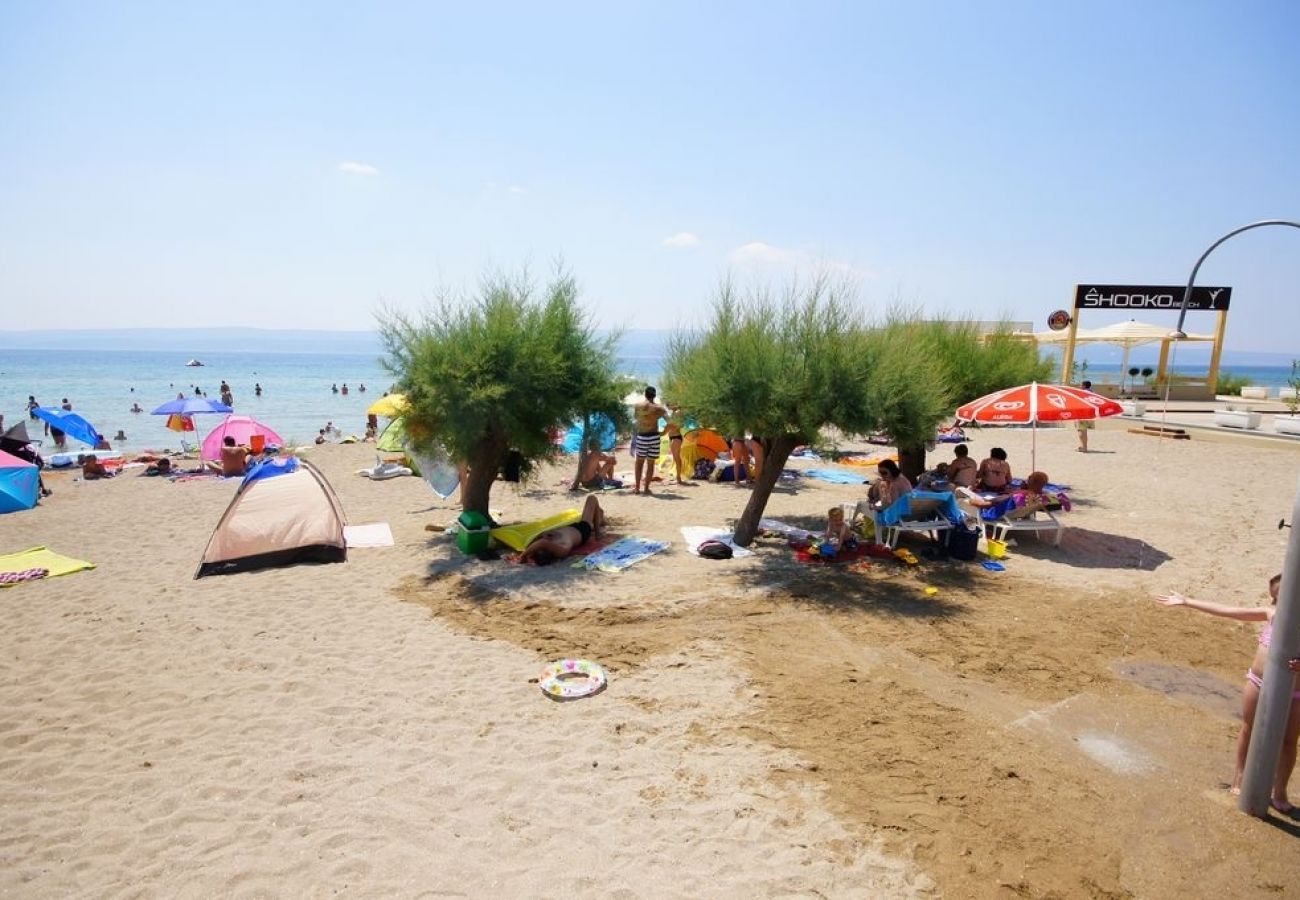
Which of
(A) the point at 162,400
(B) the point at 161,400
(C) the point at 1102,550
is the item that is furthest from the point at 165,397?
(C) the point at 1102,550

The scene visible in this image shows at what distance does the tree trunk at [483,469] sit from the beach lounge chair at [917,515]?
5203 mm

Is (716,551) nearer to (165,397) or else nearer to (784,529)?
(784,529)

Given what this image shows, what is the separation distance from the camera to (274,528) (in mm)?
8648

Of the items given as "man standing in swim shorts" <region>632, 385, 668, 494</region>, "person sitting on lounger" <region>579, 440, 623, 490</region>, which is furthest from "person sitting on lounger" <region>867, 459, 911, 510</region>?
"person sitting on lounger" <region>579, 440, 623, 490</region>

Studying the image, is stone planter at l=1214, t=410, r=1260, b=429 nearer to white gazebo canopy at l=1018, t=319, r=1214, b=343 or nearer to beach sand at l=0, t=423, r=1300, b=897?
white gazebo canopy at l=1018, t=319, r=1214, b=343

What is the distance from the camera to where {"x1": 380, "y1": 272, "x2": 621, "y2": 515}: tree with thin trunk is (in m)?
8.69

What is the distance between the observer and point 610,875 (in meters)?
3.45

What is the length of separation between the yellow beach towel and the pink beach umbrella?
1168 cm

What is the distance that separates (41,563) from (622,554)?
7375mm

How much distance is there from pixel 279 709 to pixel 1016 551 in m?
8.79

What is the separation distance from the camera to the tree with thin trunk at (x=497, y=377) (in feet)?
28.5

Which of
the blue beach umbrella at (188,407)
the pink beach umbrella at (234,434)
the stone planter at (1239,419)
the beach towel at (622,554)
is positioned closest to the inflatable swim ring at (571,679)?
the beach towel at (622,554)

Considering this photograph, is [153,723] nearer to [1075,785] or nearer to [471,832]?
[471,832]

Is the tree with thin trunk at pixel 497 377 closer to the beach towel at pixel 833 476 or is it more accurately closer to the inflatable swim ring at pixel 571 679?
the inflatable swim ring at pixel 571 679
